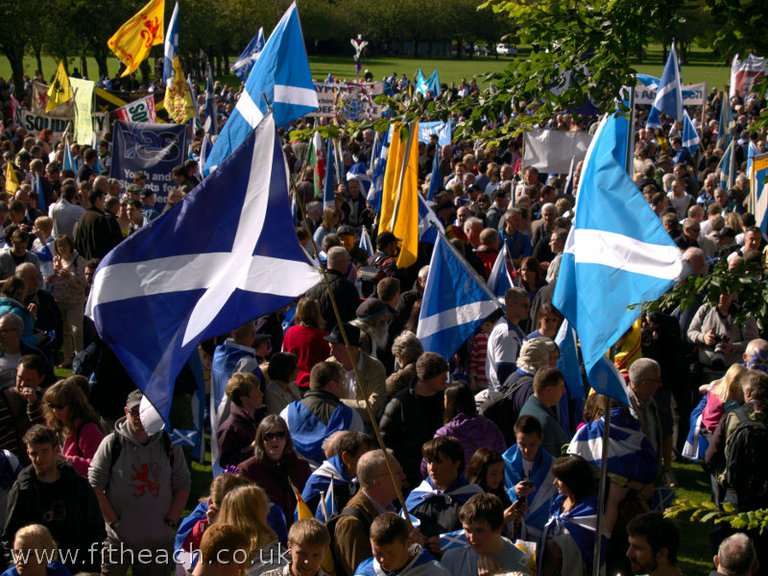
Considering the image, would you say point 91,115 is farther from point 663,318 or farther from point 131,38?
point 663,318

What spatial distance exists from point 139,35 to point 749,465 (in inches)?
651

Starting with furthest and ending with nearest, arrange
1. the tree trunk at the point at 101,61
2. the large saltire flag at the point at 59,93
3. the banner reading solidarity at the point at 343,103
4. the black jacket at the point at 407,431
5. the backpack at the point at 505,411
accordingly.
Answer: the tree trunk at the point at 101,61 < the banner reading solidarity at the point at 343,103 < the large saltire flag at the point at 59,93 < the backpack at the point at 505,411 < the black jacket at the point at 407,431

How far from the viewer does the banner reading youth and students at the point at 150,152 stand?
16.0m

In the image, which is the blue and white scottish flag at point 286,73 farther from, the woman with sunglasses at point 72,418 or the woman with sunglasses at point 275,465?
the woman with sunglasses at point 275,465

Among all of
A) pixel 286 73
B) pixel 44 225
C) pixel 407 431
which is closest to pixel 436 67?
pixel 286 73

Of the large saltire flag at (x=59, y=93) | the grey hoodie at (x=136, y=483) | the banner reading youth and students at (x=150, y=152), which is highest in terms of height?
the large saltire flag at (x=59, y=93)

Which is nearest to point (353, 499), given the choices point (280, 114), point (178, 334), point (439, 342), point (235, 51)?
point (178, 334)

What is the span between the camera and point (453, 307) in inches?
359

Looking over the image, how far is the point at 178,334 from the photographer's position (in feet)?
18.0

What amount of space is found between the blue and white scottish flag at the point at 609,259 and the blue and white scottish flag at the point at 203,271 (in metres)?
1.37

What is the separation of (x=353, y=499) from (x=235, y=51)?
75.8 meters

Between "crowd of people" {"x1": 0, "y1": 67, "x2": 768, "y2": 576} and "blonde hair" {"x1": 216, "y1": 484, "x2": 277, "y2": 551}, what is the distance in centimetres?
1

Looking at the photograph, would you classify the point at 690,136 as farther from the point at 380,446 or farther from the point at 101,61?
the point at 101,61

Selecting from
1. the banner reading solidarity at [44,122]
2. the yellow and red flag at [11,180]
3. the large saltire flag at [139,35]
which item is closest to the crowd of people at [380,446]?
the yellow and red flag at [11,180]
